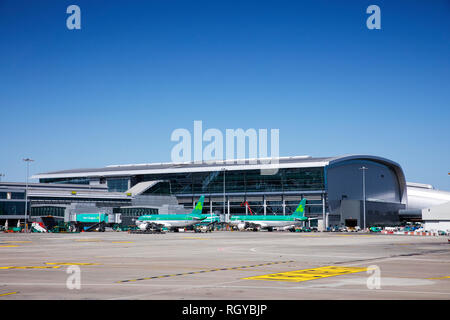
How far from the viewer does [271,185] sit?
17088cm

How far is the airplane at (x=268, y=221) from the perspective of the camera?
427ft

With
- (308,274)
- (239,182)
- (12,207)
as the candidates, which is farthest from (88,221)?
(308,274)

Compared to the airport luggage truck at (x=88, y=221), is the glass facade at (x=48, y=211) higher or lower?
higher

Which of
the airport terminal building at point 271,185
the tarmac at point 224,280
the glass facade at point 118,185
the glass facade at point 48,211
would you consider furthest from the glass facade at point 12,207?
the tarmac at point 224,280

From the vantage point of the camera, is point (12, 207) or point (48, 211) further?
point (48, 211)

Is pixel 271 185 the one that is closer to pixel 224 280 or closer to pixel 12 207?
pixel 12 207

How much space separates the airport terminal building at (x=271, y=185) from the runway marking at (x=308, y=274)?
122 meters

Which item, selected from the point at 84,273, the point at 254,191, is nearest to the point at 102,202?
the point at 254,191

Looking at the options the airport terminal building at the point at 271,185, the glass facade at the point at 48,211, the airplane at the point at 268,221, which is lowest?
the airplane at the point at 268,221

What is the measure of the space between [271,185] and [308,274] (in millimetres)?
144482

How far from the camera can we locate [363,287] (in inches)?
841

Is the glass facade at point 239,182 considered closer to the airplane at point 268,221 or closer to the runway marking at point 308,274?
the airplane at point 268,221
